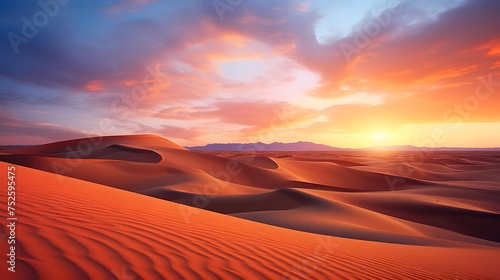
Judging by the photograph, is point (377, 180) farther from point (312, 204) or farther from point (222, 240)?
point (222, 240)

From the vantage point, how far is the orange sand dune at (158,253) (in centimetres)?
244

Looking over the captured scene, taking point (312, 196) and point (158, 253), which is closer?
point (158, 253)

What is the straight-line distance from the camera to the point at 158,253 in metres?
2.98

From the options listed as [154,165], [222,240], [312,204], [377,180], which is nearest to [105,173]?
[154,165]

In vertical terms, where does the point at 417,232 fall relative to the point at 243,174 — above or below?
below

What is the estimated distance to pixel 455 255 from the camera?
248 inches

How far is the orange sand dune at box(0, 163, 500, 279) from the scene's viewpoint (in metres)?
2.44

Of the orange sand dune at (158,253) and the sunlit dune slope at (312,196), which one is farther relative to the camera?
the sunlit dune slope at (312,196)

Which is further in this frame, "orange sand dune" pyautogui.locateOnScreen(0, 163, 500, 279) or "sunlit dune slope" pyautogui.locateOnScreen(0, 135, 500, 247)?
"sunlit dune slope" pyautogui.locateOnScreen(0, 135, 500, 247)

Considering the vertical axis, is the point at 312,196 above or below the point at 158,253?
above

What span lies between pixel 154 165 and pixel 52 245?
20232 mm

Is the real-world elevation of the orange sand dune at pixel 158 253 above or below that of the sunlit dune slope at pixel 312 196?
below

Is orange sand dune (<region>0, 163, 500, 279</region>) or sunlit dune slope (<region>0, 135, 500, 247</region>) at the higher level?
sunlit dune slope (<region>0, 135, 500, 247</region>)

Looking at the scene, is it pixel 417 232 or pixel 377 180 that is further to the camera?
pixel 377 180
